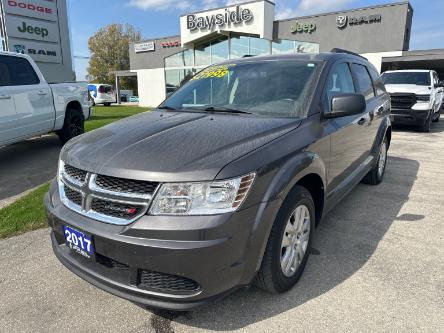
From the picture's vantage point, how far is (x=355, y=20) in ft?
64.0

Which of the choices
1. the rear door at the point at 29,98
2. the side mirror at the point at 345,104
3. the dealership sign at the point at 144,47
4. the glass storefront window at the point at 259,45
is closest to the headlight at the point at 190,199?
the side mirror at the point at 345,104

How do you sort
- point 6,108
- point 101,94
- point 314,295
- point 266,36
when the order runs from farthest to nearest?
1. point 101,94
2. point 266,36
3. point 6,108
4. point 314,295

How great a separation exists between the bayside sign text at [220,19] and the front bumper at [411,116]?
1325cm

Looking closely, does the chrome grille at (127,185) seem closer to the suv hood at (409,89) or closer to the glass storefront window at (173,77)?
the suv hood at (409,89)

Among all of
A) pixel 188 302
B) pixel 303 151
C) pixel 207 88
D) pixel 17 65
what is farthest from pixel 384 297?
pixel 17 65

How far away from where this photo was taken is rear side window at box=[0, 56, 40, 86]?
19.9 ft

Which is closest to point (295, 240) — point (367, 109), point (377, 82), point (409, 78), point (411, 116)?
point (367, 109)

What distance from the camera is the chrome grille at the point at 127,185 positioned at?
201 centimetres

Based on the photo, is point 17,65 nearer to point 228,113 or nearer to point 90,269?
point 228,113

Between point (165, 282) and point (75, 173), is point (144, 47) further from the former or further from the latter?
point (165, 282)

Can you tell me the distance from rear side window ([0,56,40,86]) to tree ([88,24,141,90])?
56.7 m

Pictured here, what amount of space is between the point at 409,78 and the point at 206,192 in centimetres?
1222

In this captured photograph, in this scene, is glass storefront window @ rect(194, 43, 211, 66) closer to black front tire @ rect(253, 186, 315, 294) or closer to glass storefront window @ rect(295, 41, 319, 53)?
glass storefront window @ rect(295, 41, 319, 53)

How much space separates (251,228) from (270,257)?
35 centimetres
